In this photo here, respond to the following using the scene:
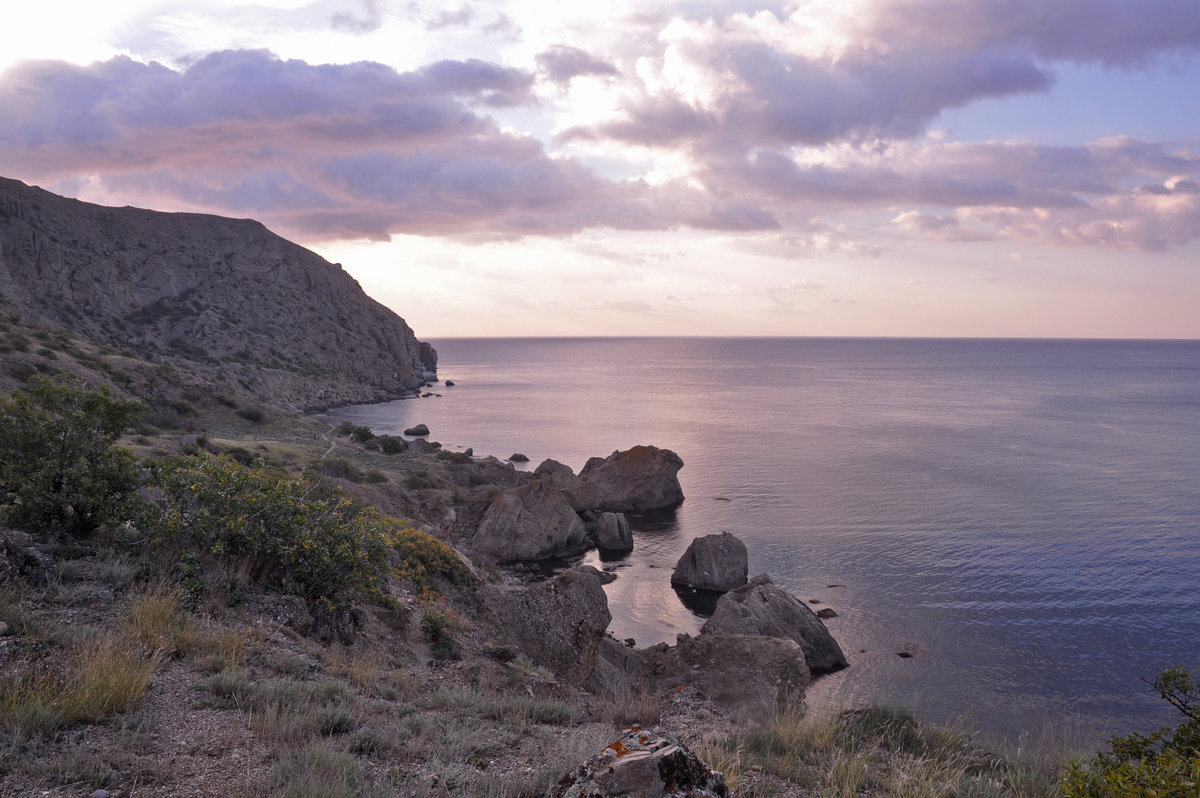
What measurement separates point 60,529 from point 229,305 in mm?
108205

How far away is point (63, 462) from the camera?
10.8 metres

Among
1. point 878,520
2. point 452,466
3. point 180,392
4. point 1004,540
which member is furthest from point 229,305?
point 1004,540

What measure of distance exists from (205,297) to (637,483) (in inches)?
3522

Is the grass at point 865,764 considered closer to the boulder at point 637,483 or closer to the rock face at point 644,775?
the rock face at point 644,775

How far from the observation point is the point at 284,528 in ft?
37.0

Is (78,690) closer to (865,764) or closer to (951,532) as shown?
(865,764)

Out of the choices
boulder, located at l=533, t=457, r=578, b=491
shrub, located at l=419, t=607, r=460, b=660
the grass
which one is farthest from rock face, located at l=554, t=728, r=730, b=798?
boulder, located at l=533, t=457, r=578, b=491

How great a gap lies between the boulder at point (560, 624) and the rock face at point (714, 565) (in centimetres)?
1496

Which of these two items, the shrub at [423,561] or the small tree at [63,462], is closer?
the small tree at [63,462]

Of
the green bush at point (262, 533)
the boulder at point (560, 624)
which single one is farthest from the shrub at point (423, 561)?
the green bush at point (262, 533)

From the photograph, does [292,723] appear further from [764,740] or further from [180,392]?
[180,392]

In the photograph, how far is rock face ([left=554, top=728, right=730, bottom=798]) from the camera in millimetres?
4352

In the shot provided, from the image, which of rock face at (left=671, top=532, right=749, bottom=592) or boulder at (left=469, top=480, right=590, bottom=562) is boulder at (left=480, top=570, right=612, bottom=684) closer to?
rock face at (left=671, top=532, right=749, bottom=592)

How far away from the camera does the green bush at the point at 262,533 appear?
10.7 m
